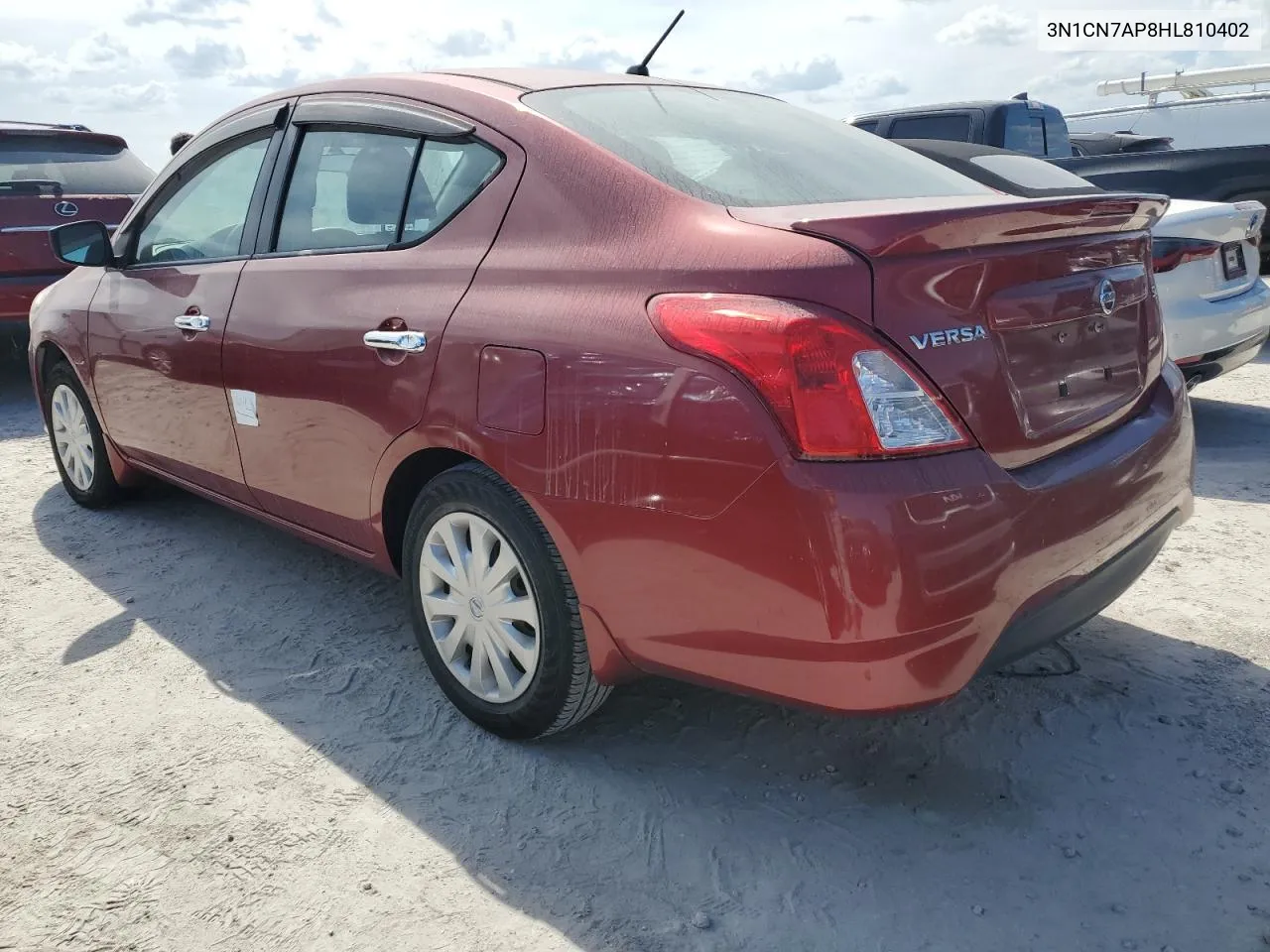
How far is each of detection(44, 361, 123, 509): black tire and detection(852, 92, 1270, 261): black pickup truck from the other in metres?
6.14

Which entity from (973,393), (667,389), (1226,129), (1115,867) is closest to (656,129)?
(667,389)

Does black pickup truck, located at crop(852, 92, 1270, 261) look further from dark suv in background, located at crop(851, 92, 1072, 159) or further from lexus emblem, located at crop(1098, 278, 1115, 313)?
lexus emblem, located at crop(1098, 278, 1115, 313)

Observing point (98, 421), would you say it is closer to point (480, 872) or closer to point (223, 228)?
point (223, 228)

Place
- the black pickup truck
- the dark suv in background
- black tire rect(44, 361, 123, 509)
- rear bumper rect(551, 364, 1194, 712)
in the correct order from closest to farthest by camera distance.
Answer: rear bumper rect(551, 364, 1194, 712), black tire rect(44, 361, 123, 509), the black pickup truck, the dark suv in background

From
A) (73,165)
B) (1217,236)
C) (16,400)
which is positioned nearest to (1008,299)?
(1217,236)

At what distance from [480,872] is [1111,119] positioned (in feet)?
47.1

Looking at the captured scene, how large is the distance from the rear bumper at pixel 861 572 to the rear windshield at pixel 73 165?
5.83 m

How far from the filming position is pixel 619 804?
2.42 meters

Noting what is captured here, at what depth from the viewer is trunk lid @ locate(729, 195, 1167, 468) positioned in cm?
197

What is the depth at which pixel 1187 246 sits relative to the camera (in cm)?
491

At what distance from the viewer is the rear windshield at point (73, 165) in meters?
6.76

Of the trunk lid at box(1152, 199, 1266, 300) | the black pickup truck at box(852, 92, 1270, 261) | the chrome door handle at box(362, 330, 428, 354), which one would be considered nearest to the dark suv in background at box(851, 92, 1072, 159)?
the black pickup truck at box(852, 92, 1270, 261)

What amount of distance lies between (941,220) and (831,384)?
41cm

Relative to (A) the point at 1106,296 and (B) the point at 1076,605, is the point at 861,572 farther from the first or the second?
(A) the point at 1106,296
